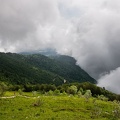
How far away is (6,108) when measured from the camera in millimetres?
51281

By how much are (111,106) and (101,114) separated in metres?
12.9

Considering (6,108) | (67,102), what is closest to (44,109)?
(6,108)

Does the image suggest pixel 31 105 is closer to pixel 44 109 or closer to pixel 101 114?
pixel 44 109

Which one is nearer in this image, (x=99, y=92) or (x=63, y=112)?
(x=63, y=112)

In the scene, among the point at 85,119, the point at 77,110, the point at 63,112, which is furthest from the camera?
the point at 77,110

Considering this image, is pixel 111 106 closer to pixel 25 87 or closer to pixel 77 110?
pixel 77 110

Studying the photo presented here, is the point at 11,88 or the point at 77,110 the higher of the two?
the point at 11,88

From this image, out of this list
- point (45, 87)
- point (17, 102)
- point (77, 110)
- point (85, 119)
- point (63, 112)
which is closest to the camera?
point (85, 119)

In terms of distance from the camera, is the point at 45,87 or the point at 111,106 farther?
the point at 45,87

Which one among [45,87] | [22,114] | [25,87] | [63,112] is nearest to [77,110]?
[63,112]

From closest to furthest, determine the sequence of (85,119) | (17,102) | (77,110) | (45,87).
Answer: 1. (85,119)
2. (77,110)
3. (17,102)
4. (45,87)

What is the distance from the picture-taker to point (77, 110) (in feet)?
175

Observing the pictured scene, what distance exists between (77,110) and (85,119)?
842 cm

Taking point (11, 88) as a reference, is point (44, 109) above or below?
below
